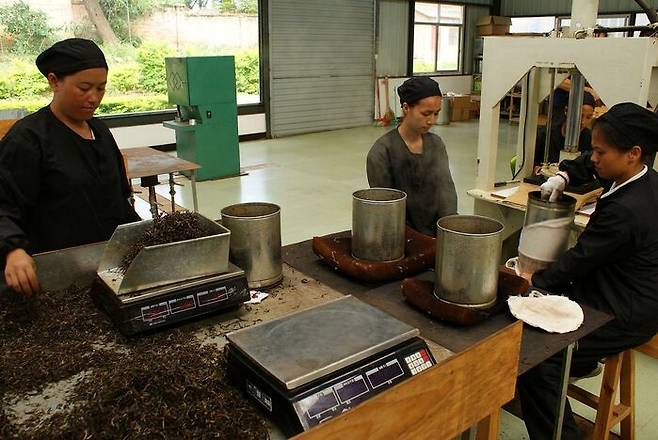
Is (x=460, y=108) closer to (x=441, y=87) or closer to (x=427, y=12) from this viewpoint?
(x=441, y=87)

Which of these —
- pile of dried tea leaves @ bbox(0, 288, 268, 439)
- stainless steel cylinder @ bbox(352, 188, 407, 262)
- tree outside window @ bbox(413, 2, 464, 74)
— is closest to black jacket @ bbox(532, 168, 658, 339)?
stainless steel cylinder @ bbox(352, 188, 407, 262)

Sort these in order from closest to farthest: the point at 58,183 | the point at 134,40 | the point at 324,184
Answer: the point at 58,183 → the point at 324,184 → the point at 134,40

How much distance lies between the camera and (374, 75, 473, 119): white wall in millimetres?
9242

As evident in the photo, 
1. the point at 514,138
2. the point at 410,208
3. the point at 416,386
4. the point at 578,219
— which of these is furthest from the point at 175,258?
the point at 514,138

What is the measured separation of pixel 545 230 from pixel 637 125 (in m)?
0.44

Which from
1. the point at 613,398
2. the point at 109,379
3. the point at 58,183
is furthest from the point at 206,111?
the point at 109,379

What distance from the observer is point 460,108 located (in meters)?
9.66

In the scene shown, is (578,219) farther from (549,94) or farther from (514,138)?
(514,138)

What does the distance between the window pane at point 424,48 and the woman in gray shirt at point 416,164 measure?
8.01m

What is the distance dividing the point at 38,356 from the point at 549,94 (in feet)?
8.75

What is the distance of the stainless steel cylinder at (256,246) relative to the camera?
4.59 feet

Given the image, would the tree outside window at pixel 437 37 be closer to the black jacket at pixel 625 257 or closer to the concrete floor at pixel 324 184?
the concrete floor at pixel 324 184

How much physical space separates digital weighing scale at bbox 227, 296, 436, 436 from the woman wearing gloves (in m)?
0.77

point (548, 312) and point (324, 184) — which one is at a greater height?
point (548, 312)
